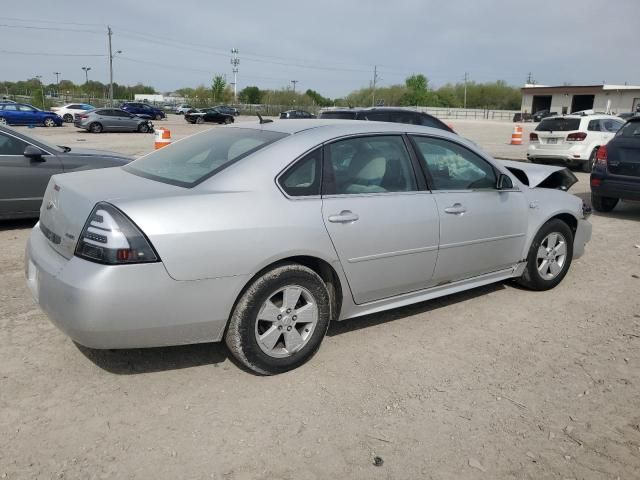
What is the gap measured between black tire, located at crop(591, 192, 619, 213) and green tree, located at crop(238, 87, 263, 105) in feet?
310

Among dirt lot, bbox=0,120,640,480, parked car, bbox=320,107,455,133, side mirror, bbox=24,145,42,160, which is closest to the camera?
dirt lot, bbox=0,120,640,480

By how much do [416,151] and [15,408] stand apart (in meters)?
3.06

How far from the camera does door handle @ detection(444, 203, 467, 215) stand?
13.3 ft

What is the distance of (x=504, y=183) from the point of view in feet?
14.7

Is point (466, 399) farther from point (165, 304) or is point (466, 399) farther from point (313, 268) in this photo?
point (165, 304)

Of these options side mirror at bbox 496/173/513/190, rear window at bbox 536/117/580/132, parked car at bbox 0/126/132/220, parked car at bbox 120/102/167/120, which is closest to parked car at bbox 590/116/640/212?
side mirror at bbox 496/173/513/190

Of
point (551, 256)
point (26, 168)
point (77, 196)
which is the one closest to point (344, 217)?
point (77, 196)

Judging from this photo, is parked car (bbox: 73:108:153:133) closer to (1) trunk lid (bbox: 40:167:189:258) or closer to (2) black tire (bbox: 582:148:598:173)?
(2) black tire (bbox: 582:148:598:173)

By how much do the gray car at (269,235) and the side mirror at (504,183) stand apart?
27mm

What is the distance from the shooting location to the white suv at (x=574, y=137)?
14.1 meters

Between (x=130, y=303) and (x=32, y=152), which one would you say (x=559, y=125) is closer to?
(x=32, y=152)

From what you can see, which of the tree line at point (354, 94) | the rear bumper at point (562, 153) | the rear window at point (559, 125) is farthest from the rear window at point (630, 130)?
the tree line at point (354, 94)

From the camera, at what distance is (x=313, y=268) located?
3557mm

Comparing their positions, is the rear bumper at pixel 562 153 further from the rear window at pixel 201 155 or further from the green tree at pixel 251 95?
the green tree at pixel 251 95
